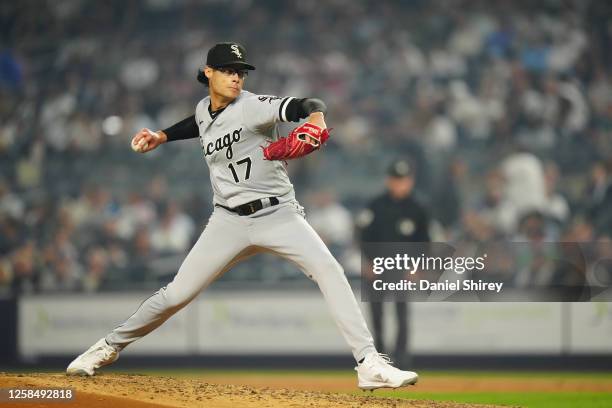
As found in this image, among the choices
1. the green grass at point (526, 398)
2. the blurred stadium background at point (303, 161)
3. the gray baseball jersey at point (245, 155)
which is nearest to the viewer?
the gray baseball jersey at point (245, 155)

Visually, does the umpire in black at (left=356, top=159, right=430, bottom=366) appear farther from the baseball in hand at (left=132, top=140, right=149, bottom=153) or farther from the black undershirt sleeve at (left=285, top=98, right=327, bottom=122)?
the black undershirt sleeve at (left=285, top=98, right=327, bottom=122)

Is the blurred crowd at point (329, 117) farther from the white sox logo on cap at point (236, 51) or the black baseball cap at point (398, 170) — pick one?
the white sox logo on cap at point (236, 51)

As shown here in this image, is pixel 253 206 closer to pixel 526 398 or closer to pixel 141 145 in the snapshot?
pixel 141 145

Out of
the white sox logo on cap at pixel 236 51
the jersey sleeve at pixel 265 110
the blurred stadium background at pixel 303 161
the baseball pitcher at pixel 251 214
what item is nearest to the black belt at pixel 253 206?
the baseball pitcher at pixel 251 214

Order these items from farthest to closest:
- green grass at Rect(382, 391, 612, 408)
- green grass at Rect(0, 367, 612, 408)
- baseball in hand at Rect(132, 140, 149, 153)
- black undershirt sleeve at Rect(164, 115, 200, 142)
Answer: green grass at Rect(0, 367, 612, 408) → green grass at Rect(382, 391, 612, 408) → black undershirt sleeve at Rect(164, 115, 200, 142) → baseball in hand at Rect(132, 140, 149, 153)

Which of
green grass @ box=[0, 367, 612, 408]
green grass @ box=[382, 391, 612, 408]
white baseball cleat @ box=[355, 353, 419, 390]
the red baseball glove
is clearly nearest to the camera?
the red baseball glove

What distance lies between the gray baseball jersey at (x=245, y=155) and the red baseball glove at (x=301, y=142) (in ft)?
0.67

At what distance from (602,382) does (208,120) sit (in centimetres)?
524

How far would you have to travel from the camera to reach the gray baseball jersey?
5.21 metres

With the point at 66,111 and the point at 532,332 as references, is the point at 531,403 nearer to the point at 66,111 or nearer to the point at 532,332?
the point at 532,332

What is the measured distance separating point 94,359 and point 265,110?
1774 millimetres

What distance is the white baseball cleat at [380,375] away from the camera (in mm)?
4973

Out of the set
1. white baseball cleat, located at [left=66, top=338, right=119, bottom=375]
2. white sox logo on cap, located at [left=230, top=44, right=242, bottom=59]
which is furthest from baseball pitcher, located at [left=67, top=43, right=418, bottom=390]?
white baseball cleat, located at [left=66, top=338, right=119, bottom=375]

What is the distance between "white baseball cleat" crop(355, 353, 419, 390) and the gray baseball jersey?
1.01 m
